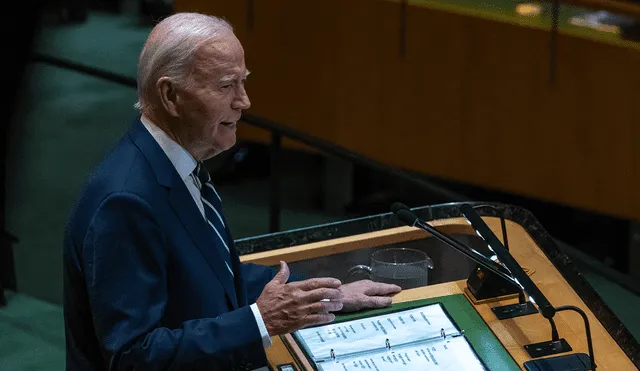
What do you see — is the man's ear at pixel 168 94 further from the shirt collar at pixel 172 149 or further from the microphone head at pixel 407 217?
the microphone head at pixel 407 217

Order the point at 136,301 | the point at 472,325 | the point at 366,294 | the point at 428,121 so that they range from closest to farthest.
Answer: the point at 136,301 < the point at 472,325 < the point at 366,294 < the point at 428,121

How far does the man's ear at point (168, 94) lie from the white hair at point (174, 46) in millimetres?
13

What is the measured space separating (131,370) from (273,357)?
0.41 metres

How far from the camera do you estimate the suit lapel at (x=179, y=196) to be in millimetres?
2516

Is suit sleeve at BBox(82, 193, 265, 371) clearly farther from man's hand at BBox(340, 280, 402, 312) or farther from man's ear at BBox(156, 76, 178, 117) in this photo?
man's hand at BBox(340, 280, 402, 312)

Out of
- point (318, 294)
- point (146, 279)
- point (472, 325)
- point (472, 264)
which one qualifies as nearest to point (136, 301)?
point (146, 279)

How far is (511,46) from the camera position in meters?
5.59

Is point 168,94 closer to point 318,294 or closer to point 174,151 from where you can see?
point 174,151

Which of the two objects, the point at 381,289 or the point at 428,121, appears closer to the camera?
the point at 381,289

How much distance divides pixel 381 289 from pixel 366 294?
0.05 metres

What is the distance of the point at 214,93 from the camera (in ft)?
8.18

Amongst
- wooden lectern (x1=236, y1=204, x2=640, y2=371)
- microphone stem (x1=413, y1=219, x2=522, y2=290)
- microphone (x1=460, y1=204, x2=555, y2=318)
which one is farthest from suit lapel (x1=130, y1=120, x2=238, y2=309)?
microphone (x1=460, y1=204, x2=555, y2=318)

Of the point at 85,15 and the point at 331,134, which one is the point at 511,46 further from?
the point at 85,15

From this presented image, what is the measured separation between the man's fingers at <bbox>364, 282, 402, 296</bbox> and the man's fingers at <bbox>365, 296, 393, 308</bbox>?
0.09ft
